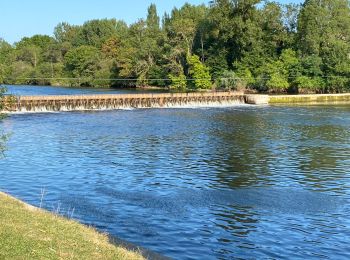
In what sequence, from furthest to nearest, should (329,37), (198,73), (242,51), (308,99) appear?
1. (198,73)
2. (242,51)
3. (329,37)
4. (308,99)

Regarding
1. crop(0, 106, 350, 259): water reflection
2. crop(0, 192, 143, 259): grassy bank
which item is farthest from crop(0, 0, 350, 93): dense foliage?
crop(0, 192, 143, 259): grassy bank

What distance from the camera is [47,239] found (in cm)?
1216

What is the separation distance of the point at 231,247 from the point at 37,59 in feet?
543

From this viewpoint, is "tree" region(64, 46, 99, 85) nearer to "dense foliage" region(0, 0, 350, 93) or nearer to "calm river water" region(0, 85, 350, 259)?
"dense foliage" region(0, 0, 350, 93)

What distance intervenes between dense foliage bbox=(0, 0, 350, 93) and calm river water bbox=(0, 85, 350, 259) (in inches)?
1960

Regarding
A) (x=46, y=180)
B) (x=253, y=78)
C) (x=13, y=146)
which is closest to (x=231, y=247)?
Result: (x=46, y=180)

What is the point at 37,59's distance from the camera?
559ft

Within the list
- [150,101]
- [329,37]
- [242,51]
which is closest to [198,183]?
[150,101]

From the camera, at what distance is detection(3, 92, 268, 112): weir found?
62125mm

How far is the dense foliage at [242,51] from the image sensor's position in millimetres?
94438

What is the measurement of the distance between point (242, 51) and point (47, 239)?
317 feet

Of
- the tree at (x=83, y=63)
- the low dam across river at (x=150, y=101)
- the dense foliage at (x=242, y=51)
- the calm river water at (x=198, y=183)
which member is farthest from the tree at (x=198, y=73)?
the calm river water at (x=198, y=183)

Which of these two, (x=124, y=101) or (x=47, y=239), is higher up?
(x=124, y=101)

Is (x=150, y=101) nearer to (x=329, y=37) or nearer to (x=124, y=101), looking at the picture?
(x=124, y=101)
